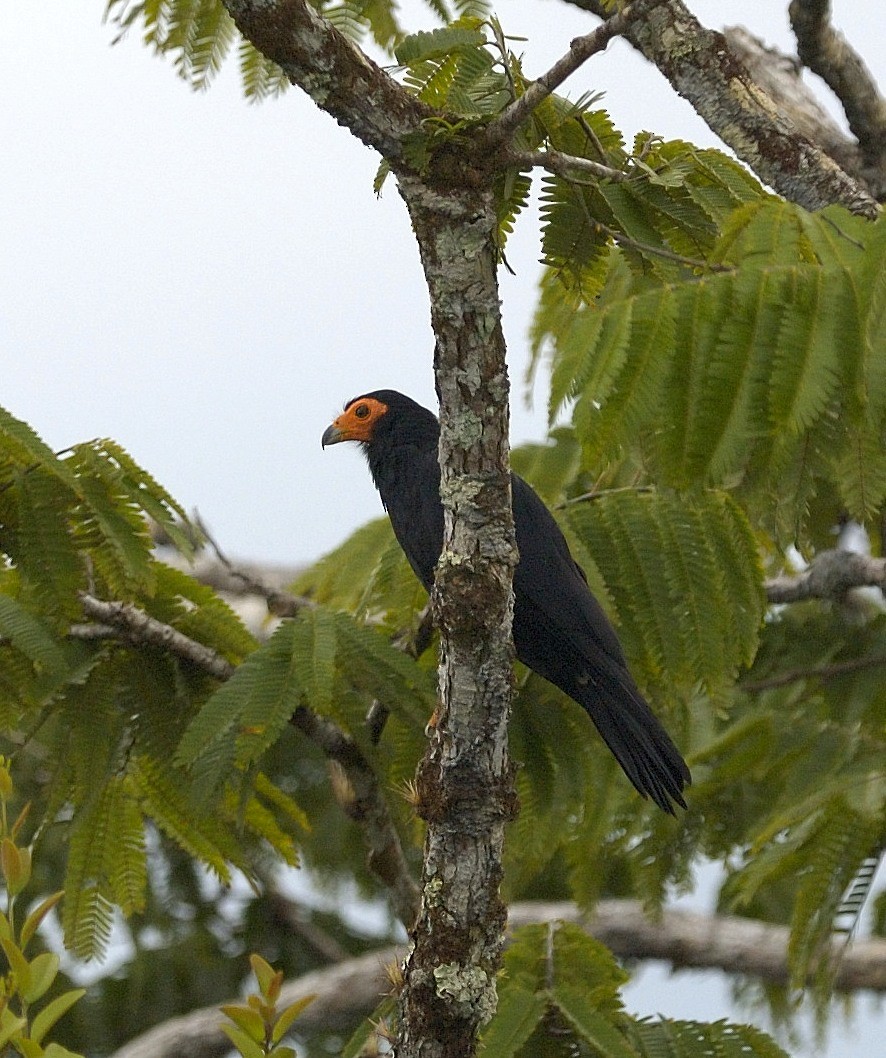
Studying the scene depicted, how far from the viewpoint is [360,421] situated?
Answer: 512 cm

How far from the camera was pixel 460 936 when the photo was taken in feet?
10.3

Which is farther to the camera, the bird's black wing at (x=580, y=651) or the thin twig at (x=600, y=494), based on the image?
the thin twig at (x=600, y=494)

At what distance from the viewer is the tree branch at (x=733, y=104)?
4.34 meters

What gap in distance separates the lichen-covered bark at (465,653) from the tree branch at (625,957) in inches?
142

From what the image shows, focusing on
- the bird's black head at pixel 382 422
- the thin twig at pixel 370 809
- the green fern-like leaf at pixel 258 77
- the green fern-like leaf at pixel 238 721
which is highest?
the green fern-like leaf at pixel 258 77

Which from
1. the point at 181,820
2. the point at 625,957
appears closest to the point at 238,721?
the point at 181,820

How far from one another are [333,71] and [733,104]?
211cm

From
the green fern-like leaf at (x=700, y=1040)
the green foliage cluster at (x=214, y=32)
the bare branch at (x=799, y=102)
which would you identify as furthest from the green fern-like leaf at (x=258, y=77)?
the green fern-like leaf at (x=700, y=1040)

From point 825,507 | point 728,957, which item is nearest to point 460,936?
point 825,507

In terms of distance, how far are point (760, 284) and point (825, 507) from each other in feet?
8.03

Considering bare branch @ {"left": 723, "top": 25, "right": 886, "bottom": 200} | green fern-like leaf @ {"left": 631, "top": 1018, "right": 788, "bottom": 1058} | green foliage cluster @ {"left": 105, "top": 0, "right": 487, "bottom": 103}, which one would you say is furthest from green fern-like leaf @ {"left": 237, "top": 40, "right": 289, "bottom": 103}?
green fern-like leaf @ {"left": 631, "top": 1018, "right": 788, "bottom": 1058}

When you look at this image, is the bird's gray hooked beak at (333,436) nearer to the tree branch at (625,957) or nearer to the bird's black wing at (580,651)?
the bird's black wing at (580,651)

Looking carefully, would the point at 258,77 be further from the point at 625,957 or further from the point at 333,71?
the point at 625,957

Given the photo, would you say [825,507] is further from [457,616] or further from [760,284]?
[457,616]
